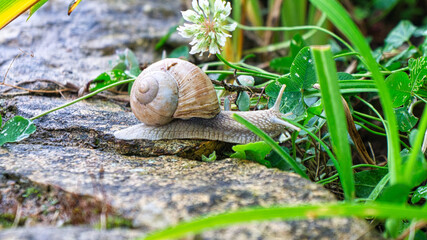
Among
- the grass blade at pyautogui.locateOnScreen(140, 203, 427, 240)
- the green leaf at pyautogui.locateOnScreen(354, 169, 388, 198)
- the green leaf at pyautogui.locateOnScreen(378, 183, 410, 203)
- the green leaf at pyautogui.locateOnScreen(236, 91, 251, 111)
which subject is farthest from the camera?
the green leaf at pyautogui.locateOnScreen(236, 91, 251, 111)

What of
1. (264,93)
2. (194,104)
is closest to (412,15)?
(264,93)

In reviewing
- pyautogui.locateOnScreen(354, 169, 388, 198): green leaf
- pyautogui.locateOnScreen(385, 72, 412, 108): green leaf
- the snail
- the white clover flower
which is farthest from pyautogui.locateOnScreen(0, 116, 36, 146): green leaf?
pyautogui.locateOnScreen(385, 72, 412, 108): green leaf

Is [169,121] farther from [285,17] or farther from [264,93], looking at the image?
[285,17]

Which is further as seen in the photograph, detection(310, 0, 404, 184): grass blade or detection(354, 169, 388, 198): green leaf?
detection(354, 169, 388, 198): green leaf

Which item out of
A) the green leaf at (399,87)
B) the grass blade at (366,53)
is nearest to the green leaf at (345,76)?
the green leaf at (399,87)

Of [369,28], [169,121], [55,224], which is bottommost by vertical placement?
[55,224]

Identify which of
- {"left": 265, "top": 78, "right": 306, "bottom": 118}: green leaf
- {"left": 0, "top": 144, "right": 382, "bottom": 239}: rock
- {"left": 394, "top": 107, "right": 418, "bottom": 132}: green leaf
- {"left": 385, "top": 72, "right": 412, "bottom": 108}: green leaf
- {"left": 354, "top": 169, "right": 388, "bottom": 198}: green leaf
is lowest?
{"left": 354, "top": 169, "right": 388, "bottom": 198}: green leaf

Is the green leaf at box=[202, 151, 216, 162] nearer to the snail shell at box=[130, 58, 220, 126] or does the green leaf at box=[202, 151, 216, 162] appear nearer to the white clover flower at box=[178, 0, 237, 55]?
the snail shell at box=[130, 58, 220, 126]
